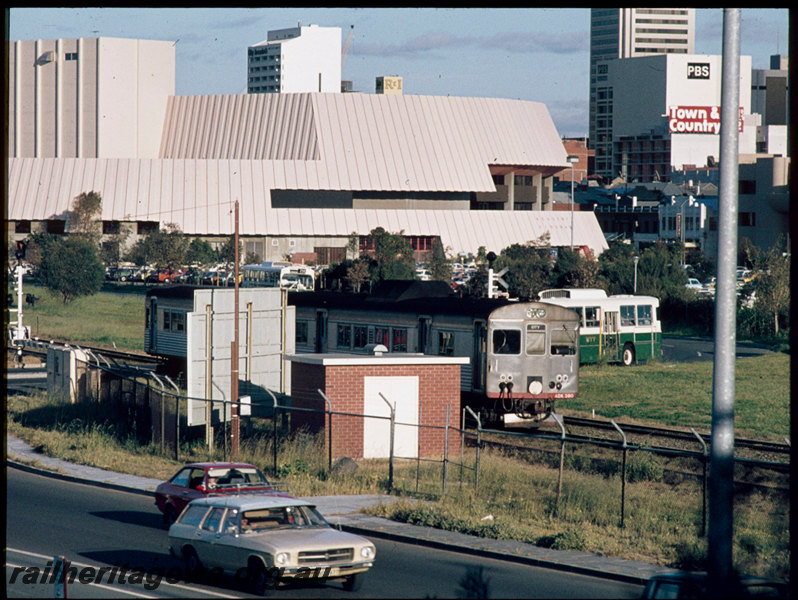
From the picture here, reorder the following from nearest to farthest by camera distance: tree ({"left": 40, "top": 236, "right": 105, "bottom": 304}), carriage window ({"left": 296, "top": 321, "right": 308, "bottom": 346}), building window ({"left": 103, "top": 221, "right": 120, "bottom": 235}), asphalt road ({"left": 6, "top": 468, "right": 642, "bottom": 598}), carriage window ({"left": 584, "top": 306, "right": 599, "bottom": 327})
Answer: asphalt road ({"left": 6, "top": 468, "right": 642, "bottom": 598})
carriage window ({"left": 296, "top": 321, "right": 308, "bottom": 346})
carriage window ({"left": 584, "top": 306, "right": 599, "bottom": 327})
tree ({"left": 40, "top": 236, "right": 105, "bottom": 304})
building window ({"left": 103, "top": 221, "right": 120, "bottom": 235})

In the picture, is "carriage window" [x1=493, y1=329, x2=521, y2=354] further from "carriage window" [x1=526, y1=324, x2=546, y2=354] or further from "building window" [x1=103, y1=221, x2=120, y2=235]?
"building window" [x1=103, y1=221, x2=120, y2=235]

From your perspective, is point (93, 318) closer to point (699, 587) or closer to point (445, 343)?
point (445, 343)

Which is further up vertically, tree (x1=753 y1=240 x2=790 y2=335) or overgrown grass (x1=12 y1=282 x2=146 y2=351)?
tree (x1=753 y1=240 x2=790 y2=335)

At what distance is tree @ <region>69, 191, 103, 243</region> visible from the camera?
11900cm

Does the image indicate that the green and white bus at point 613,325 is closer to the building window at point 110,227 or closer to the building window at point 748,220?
the building window at point 748,220

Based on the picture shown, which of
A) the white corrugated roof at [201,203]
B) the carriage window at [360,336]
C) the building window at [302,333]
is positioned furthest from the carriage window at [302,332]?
the white corrugated roof at [201,203]

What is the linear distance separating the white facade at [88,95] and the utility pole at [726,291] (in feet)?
439

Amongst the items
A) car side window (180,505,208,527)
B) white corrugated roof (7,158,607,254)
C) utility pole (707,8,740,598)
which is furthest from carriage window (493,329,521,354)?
white corrugated roof (7,158,607,254)

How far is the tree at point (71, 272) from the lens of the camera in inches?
3201

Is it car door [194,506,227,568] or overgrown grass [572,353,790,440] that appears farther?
overgrown grass [572,353,790,440]

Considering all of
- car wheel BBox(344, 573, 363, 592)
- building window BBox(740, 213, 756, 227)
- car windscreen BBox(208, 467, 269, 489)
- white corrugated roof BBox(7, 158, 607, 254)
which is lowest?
car wheel BBox(344, 573, 363, 592)

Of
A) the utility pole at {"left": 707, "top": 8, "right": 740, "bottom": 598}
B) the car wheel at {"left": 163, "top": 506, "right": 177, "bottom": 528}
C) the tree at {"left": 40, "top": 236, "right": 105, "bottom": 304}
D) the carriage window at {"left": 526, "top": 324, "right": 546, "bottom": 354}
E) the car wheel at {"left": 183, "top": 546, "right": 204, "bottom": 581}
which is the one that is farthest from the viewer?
the tree at {"left": 40, "top": 236, "right": 105, "bottom": 304}

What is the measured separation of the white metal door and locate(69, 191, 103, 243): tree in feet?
322

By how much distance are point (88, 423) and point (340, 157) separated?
10085cm
